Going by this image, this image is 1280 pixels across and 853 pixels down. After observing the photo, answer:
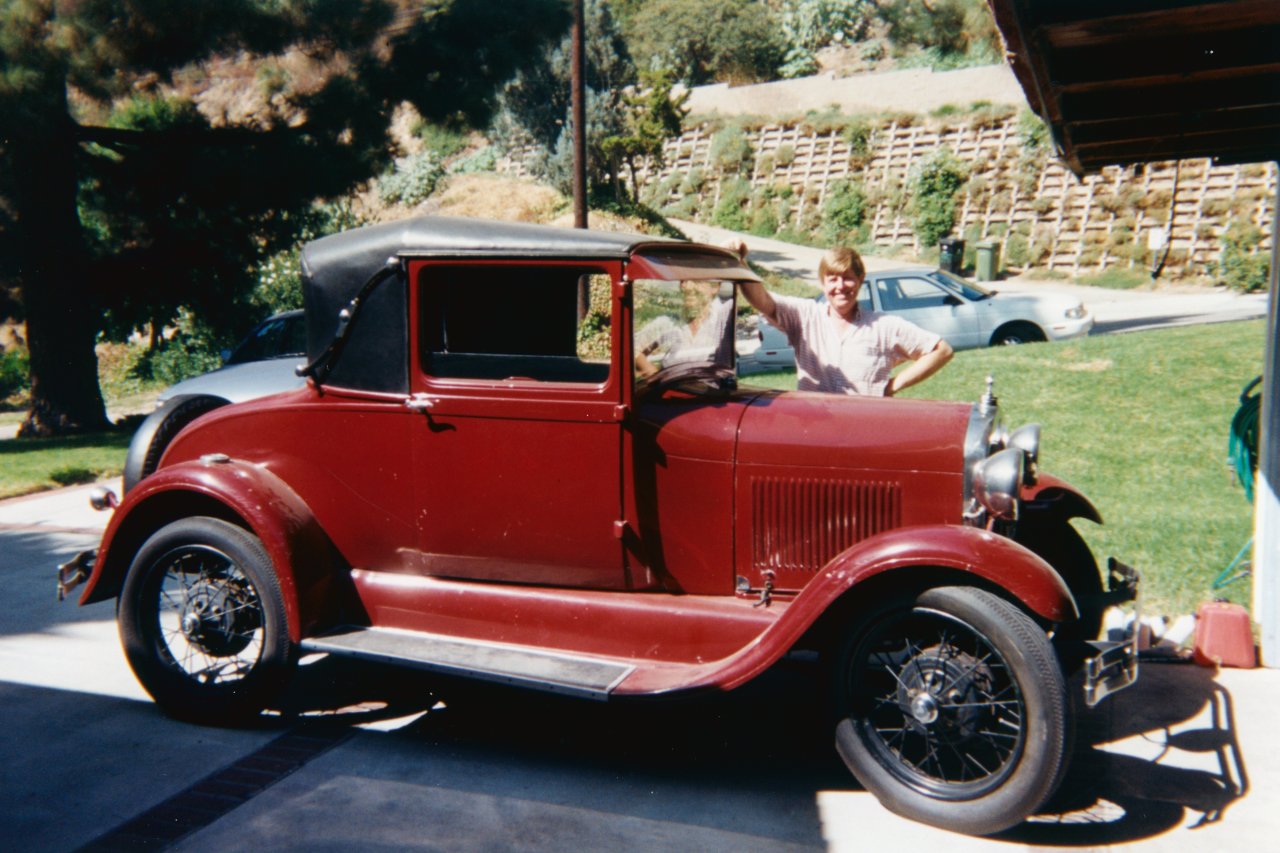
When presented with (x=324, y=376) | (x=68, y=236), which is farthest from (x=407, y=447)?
(x=68, y=236)

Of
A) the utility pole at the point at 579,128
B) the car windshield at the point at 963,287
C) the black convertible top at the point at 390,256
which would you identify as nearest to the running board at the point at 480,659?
the black convertible top at the point at 390,256

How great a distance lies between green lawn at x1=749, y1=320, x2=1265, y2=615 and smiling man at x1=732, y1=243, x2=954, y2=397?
176cm

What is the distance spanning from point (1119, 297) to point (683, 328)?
17.9 m

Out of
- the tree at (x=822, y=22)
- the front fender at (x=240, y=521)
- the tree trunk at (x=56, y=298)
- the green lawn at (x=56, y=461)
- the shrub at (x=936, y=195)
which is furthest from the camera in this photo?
the tree at (x=822, y=22)

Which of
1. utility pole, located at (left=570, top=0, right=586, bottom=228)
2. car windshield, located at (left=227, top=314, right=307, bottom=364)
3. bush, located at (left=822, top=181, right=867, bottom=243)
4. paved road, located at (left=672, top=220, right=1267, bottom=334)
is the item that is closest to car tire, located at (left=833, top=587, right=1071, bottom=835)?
car windshield, located at (left=227, top=314, right=307, bottom=364)

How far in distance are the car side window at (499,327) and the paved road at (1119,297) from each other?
1116 centimetres

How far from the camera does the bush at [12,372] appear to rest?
68.3 ft

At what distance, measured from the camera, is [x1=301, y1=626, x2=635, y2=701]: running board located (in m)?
3.68

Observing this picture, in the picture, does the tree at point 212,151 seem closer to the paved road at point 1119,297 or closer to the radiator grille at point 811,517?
the paved road at point 1119,297

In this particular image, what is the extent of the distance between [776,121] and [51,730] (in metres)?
27.6

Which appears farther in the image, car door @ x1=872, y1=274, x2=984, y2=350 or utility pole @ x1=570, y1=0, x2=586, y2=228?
utility pole @ x1=570, y1=0, x2=586, y2=228

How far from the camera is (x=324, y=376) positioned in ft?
14.1

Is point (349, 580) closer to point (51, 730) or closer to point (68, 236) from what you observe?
point (51, 730)

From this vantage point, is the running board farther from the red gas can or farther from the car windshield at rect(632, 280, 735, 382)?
the red gas can
